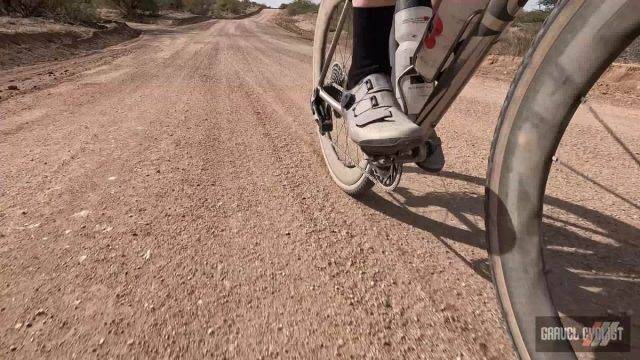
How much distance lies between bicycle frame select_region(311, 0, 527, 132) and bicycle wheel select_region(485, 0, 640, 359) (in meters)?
0.36

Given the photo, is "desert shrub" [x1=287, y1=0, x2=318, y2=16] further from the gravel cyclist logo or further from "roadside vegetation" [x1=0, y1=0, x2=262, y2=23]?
the gravel cyclist logo

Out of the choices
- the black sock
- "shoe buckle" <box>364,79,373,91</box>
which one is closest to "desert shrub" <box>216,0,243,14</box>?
the black sock

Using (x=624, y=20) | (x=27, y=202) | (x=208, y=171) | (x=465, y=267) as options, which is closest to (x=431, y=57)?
(x=624, y=20)

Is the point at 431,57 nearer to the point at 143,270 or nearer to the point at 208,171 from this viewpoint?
the point at 143,270

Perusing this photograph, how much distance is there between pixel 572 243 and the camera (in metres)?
1.64

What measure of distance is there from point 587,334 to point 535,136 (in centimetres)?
67

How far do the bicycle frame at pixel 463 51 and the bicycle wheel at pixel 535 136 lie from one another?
36 cm

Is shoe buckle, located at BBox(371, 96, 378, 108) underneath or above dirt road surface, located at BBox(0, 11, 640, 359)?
above

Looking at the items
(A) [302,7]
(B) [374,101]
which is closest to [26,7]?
(B) [374,101]

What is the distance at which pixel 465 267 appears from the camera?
151 centimetres

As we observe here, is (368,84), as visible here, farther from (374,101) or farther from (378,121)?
(378,121)

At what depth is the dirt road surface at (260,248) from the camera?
3.87 feet

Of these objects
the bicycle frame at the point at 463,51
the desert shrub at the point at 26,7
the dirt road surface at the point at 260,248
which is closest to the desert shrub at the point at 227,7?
the desert shrub at the point at 26,7

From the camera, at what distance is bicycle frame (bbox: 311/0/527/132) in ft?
3.27
